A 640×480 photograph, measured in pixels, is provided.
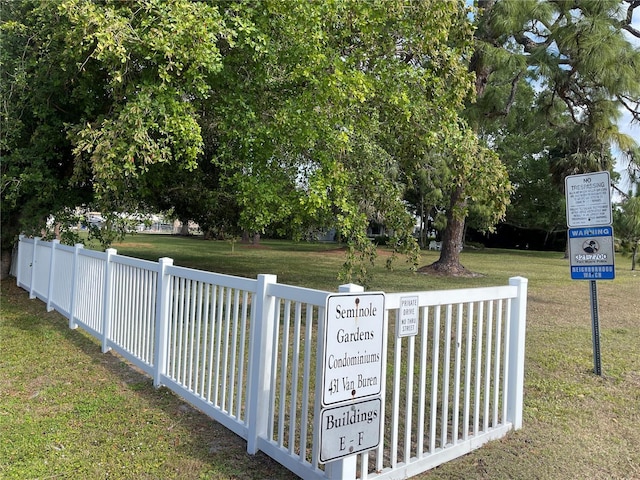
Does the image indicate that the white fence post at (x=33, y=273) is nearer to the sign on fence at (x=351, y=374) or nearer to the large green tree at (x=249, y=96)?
the large green tree at (x=249, y=96)

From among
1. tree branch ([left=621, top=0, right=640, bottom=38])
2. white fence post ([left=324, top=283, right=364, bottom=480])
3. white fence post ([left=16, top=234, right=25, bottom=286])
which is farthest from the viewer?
white fence post ([left=16, top=234, right=25, bottom=286])

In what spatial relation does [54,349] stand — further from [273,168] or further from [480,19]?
[480,19]

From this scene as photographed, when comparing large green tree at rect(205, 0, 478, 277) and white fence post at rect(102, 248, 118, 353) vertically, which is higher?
large green tree at rect(205, 0, 478, 277)

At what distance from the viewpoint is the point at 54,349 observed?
594cm

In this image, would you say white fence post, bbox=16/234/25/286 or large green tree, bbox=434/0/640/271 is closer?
large green tree, bbox=434/0/640/271

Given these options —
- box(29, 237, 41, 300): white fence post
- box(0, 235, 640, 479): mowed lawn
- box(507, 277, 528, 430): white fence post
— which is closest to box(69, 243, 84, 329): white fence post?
box(0, 235, 640, 479): mowed lawn

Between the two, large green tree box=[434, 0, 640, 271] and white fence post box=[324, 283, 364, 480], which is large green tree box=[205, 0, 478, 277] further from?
white fence post box=[324, 283, 364, 480]

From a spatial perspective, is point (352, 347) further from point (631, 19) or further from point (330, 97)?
point (631, 19)

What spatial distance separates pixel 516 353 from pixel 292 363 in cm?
180

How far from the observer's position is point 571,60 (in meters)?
9.32

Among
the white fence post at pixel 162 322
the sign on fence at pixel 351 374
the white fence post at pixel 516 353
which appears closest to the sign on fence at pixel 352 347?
the sign on fence at pixel 351 374

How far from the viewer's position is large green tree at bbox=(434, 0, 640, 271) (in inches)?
334

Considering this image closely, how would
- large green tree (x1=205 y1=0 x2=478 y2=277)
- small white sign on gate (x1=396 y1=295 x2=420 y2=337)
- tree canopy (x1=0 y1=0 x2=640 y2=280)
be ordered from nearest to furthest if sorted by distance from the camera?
small white sign on gate (x1=396 y1=295 x2=420 y2=337)
tree canopy (x1=0 y1=0 x2=640 y2=280)
large green tree (x1=205 y1=0 x2=478 y2=277)

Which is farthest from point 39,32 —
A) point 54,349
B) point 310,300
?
point 310,300
